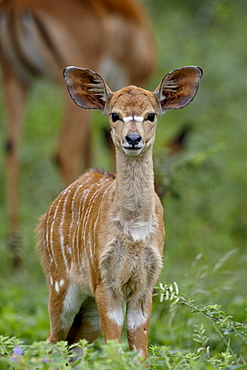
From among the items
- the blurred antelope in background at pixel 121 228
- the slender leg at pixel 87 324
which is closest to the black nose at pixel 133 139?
the blurred antelope in background at pixel 121 228

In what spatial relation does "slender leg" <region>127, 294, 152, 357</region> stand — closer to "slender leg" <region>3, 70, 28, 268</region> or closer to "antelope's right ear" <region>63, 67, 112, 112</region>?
"antelope's right ear" <region>63, 67, 112, 112</region>

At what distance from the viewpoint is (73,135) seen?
6680 mm

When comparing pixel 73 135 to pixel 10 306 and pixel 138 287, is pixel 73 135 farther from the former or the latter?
pixel 138 287

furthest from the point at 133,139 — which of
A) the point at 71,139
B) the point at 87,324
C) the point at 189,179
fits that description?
the point at 189,179

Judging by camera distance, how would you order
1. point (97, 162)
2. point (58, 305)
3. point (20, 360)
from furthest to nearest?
1. point (97, 162)
2. point (58, 305)
3. point (20, 360)

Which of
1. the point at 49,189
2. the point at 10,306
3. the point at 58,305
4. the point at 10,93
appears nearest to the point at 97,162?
the point at 49,189

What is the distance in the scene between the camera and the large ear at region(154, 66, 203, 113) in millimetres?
3936

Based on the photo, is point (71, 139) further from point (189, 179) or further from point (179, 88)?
point (179, 88)

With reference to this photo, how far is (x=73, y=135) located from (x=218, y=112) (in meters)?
4.13

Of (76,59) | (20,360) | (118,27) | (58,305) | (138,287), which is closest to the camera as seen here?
(20,360)

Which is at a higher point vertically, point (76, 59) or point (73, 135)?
point (76, 59)

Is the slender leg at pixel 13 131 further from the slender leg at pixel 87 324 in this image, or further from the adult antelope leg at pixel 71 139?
the slender leg at pixel 87 324

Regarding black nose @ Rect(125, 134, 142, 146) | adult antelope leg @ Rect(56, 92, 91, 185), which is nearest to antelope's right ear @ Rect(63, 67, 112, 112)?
black nose @ Rect(125, 134, 142, 146)

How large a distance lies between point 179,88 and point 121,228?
2.66 ft
